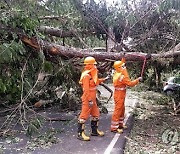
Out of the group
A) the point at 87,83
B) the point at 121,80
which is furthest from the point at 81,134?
the point at 121,80

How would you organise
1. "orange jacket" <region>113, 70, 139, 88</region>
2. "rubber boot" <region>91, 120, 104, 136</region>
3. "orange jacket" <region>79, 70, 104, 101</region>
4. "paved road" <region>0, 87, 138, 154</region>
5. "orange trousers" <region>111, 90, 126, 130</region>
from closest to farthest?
"paved road" <region>0, 87, 138, 154</region>, "orange jacket" <region>79, 70, 104, 101</region>, "rubber boot" <region>91, 120, 104, 136</region>, "orange jacket" <region>113, 70, 139, 88</region>, "orange trousers" <region>111, 90, 126, 130</region>

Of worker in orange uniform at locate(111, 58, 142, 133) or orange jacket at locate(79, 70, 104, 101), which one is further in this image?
worker in orange uniform at locate(111, 58, 142, 133)

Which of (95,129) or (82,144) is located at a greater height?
(95,129)

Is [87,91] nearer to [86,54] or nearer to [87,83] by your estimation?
[87,83]

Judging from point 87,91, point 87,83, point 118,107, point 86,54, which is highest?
point 86,54

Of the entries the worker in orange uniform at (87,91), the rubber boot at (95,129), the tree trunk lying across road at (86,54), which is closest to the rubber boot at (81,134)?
the worker in orange uniform at (87,91)

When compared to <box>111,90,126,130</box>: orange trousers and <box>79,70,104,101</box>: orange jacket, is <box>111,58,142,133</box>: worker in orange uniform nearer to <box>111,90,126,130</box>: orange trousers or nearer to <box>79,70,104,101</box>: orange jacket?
<box>111,90,126,130</box>: orange trousers
